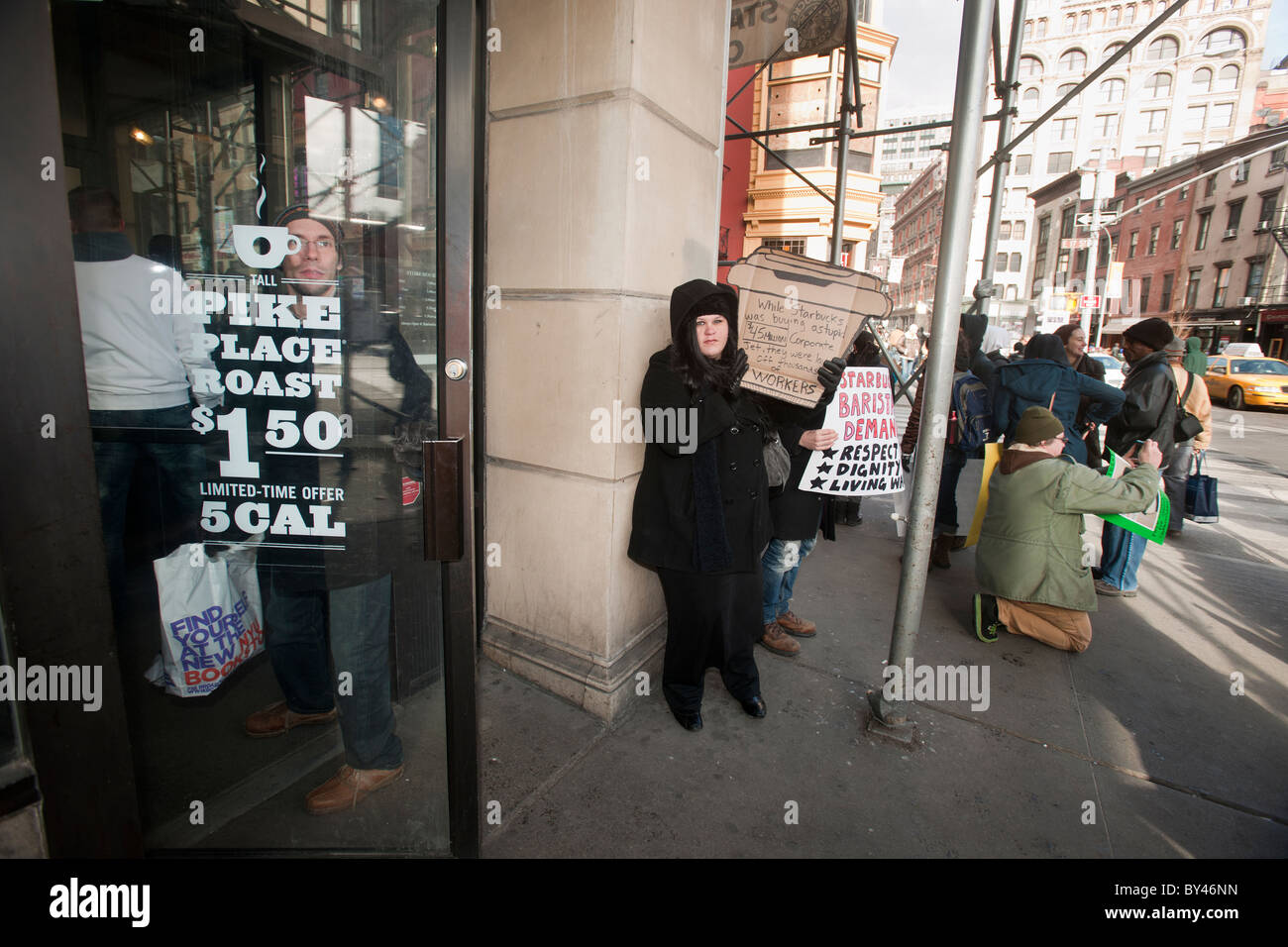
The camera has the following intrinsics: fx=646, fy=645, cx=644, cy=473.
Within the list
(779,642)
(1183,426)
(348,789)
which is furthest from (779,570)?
(1183,426)

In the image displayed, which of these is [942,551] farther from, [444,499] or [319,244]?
[319,244]

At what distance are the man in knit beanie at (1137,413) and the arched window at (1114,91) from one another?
6642cm

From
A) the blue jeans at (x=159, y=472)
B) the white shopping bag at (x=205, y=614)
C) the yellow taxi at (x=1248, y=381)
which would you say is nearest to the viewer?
the blue jeans at (x=159, y=472)

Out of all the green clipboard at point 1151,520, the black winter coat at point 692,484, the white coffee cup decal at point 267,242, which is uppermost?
the white coffee cup decal at point 267,242

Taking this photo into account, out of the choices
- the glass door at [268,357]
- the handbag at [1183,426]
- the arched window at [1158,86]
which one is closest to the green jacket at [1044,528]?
the handbag at [1183,426]

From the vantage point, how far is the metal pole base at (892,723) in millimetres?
2982

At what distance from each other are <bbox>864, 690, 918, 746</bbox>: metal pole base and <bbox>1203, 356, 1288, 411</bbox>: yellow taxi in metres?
21.7

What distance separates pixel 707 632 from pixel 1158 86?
71593mm

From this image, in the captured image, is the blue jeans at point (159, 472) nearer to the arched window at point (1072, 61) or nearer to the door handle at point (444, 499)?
the door handle at point (444, 499)

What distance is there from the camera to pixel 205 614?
7.68 feet

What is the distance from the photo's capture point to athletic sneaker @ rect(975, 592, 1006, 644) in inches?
157

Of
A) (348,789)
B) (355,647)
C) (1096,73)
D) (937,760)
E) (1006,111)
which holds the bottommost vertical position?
(937,760)

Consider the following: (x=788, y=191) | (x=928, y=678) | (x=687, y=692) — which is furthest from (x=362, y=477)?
(x=788, y=191)

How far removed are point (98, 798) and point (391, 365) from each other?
4.90 feet
